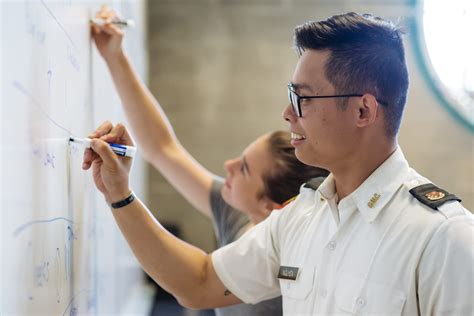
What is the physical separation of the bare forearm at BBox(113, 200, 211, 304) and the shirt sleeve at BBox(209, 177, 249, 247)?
0.40 m

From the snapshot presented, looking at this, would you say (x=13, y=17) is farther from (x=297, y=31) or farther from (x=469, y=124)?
(x=469, y=124)

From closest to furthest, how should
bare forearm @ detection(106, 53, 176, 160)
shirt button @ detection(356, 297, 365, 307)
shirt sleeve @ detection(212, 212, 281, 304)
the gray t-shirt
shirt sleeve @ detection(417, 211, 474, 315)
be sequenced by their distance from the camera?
shirt sleeve @ detection(417, 211, 474, 315) → shirt button @ detection(356, 297, 365, 307) → shirt sleeve @ detection(212, 212, 281, 304) → the gray t-shirt → bare forearm @ detection(106, 53, 176, 160)

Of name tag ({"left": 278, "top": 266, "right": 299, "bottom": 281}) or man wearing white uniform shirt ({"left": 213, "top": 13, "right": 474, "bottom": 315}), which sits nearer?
man wearing white uniform shirt ({"left": 213, "top": 13, "right": 474, "bottom": 315})

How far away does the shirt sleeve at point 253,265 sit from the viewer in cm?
135

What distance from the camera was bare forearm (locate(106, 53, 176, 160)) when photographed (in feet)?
5.31

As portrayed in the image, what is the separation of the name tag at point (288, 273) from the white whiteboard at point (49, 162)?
42 cm

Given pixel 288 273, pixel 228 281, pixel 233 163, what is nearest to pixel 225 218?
pixel 233 163

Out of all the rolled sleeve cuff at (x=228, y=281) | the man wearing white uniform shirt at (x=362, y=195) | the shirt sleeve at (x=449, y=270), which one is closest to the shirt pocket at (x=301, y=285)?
the man wearing white uniform shirt at (x=362, y=195)

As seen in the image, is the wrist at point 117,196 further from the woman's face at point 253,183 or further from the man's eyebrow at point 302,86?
the woman's face at point 253,183

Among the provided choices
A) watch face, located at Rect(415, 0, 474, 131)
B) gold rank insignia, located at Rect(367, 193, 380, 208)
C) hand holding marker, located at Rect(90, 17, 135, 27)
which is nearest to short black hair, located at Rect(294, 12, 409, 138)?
gold rank insignia, located at Rect(367, 193, 380, 208)

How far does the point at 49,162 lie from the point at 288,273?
0.55m

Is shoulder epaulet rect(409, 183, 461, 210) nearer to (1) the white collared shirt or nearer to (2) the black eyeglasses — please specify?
(1) the white collared shirt

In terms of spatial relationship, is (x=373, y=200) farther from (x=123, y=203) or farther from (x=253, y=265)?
(x=123, y=203)

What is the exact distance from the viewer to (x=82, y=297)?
131 cm
